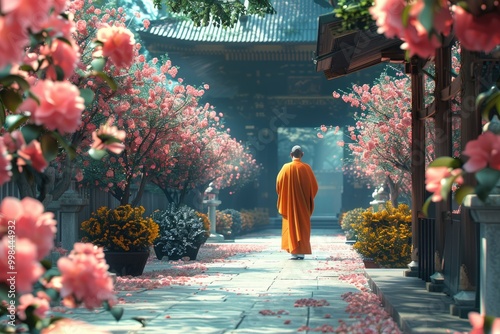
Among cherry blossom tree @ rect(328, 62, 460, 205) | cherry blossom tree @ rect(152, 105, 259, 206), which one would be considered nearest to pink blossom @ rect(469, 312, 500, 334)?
cherry blossom tree @ rect(328, 62, 460, 205)

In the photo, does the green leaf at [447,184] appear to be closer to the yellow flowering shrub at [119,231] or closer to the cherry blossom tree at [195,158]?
the yellow flowering shrub at [119,231]

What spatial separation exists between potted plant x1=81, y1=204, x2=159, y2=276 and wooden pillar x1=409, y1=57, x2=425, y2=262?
4.24 m

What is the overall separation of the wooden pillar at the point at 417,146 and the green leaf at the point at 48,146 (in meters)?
7.56

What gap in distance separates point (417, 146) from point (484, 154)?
24.9 ft

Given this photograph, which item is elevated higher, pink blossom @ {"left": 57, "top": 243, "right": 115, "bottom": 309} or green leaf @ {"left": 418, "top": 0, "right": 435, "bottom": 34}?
green leaf @ {"left": 418, "top": 0, "right": 435, "bottom": 34}

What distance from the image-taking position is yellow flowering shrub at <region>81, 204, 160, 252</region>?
13.2 meters

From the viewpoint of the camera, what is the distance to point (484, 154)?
329 cm

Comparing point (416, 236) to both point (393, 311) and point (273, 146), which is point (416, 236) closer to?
point (393, 311)

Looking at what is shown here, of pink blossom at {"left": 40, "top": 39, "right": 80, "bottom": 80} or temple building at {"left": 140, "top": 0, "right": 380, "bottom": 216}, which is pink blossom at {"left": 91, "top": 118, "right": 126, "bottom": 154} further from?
temple building at {"left": 140, "top": 0, "right": 380, "bottom": 216}

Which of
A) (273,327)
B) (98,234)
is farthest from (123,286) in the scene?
(273,327)

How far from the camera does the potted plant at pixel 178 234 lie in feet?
57.5

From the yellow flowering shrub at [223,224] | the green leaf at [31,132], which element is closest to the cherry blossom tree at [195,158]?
the yellow flowering shrub at [223,224]

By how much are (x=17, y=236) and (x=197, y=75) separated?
29.1m

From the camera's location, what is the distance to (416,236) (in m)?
10.9
